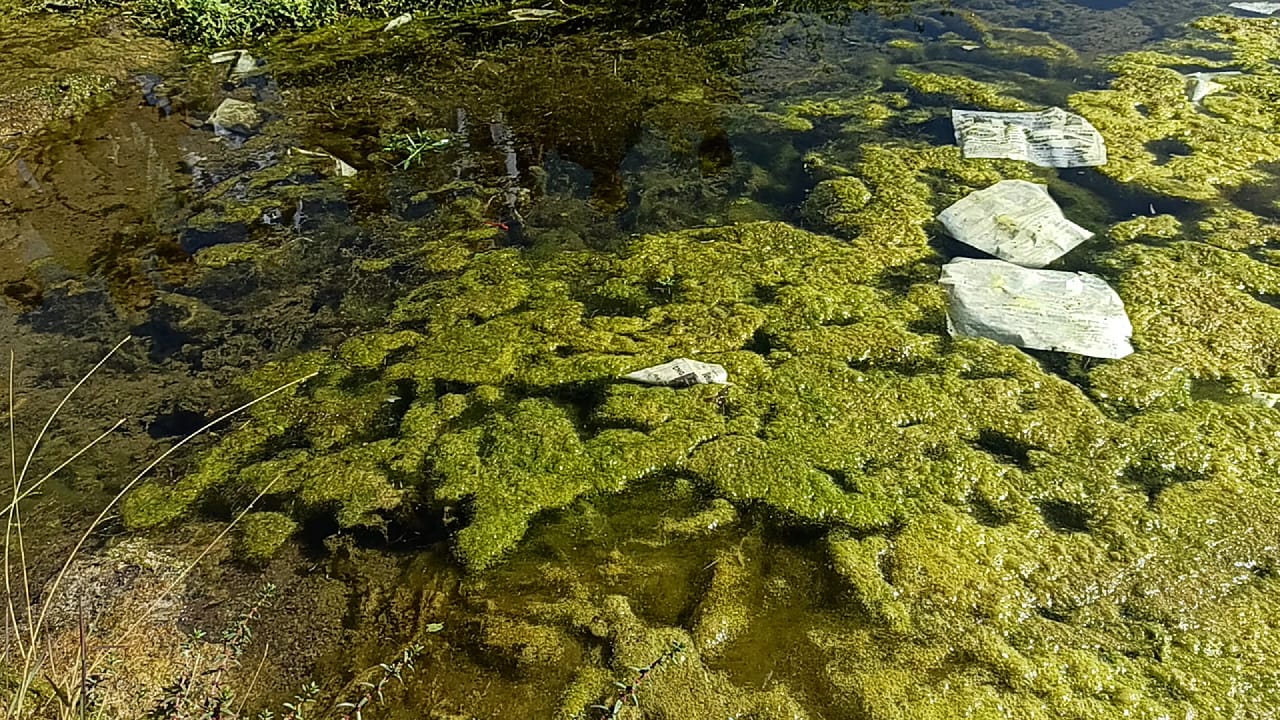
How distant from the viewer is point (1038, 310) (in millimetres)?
2850

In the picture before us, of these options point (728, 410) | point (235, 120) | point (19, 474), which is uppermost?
point (235, 120)

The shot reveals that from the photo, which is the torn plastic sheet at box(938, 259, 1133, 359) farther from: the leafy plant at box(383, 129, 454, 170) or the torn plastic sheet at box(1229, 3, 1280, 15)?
the torn plastic sheet at box(1229, 3, 1280, 15)

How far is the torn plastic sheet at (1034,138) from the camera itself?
3.75 metres

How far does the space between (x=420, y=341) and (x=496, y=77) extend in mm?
2333

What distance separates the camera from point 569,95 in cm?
449

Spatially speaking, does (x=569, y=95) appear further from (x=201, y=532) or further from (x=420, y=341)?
(x=201, y=532)

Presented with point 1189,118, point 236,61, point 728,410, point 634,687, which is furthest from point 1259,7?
point 236,61

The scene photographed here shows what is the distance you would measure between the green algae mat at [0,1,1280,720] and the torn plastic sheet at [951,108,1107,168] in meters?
0.09

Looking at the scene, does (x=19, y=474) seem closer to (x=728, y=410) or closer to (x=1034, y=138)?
(x=728, y=410)

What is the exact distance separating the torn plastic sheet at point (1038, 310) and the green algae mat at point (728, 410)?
8 cm

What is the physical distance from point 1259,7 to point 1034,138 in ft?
8.82

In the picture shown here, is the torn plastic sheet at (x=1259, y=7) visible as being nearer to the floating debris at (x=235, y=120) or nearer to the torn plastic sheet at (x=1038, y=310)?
the torn plastic sheet at (x=1038, y=310)

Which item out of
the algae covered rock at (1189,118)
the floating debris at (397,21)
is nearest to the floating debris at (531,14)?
the floating debris at (397,21)

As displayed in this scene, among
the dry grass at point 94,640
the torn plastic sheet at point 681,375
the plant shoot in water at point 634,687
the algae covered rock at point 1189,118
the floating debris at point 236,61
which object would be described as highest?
the floating debris at point 236,61
